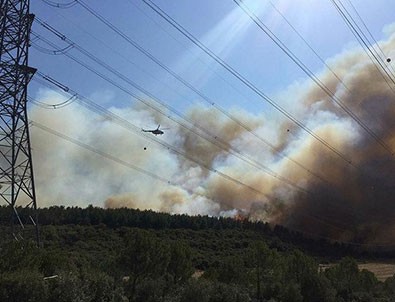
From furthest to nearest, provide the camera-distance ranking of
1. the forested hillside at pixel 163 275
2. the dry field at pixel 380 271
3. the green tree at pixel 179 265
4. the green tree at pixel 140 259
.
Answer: the dry field at pixel 380 271, the green tree at pixel 179 265, the green tree at pixel 140 259, the forested hillside at pixel 163 275

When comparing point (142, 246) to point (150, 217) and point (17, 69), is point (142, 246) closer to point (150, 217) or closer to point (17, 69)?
point (17, 69)

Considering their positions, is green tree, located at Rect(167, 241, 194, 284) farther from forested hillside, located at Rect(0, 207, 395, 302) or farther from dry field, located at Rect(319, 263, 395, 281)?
dry field, located at Rect(319, 263, 395, 281)

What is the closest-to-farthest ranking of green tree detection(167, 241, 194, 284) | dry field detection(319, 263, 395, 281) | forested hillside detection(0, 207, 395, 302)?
forested hillside detection(0, 207, 395, 302), green tree detection(167, 241, 194, 284), dry field detection(319, 263, 395, 281)

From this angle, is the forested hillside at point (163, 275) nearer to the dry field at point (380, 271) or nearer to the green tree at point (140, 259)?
the green tree at point (140, 259)

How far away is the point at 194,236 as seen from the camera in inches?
6388

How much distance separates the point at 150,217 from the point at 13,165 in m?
137

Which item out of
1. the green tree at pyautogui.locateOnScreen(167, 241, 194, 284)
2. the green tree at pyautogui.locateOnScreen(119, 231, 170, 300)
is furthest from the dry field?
the green tree at pyautogui.locateOnScreen(119, 231, 170, 300)

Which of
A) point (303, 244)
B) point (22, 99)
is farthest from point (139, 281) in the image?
point (303, 244)

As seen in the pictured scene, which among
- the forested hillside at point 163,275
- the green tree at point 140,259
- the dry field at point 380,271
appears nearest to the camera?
the forested hillside at point 163,275

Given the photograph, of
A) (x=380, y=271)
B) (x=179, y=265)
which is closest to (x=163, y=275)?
(x=179, y=265)

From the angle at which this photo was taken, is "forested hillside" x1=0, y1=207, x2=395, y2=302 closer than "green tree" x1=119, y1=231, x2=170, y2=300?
Yes

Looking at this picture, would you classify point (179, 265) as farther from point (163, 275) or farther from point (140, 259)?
point (140, 259)

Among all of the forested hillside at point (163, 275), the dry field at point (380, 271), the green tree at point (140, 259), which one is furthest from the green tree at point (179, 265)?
the dry field at point (380, 271)

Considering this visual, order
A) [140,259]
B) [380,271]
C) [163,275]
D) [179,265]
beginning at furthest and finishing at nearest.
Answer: [380,271], [179,265], [163,275], [140,259]
